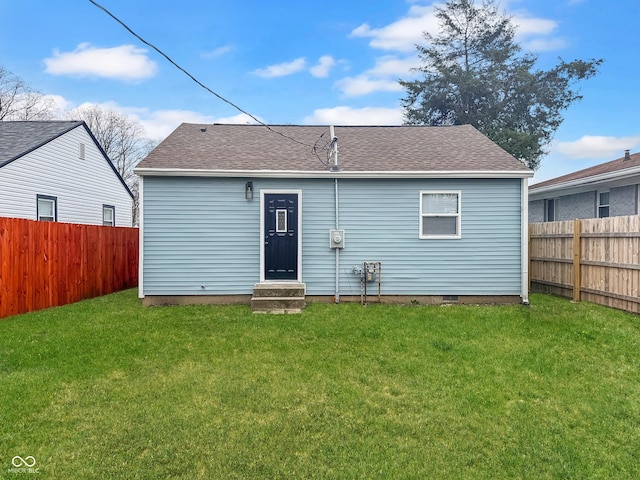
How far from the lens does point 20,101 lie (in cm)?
2505

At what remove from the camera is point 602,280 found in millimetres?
7535

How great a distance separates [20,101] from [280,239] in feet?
85.6

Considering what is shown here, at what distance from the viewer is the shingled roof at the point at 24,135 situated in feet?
34.9

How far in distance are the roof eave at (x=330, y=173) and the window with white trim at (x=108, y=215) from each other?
788 centimetres

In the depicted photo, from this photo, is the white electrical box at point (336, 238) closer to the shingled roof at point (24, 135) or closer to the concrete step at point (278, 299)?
the concrete step at point (278, 299)

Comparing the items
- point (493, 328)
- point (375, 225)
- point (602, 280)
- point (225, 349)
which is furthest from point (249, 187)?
point (602, 280)

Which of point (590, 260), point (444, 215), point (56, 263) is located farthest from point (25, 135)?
point (590, 260)

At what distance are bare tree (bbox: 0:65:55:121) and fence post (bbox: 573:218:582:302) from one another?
97.2 feet

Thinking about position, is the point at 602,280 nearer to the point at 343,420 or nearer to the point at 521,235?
the point at 521,235

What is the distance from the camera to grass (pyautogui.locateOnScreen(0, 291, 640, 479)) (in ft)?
9.12

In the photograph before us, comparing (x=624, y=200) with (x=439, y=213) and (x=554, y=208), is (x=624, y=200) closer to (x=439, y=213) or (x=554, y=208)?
(x=554, y=208)

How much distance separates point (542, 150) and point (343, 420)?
74.0ft

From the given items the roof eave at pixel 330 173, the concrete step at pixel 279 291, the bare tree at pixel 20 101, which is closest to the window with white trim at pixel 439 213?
the roof eave at pixel 330 173

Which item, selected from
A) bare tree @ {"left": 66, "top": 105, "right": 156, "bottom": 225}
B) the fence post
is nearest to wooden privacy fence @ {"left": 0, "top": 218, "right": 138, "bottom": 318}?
the fence post
